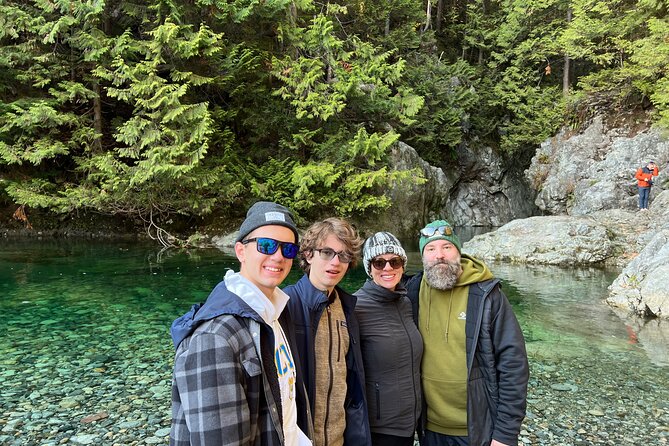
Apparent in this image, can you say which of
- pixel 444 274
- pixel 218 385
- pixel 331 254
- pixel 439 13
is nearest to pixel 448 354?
pixel 444 274

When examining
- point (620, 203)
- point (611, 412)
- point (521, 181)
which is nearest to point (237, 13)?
point (611, 412)

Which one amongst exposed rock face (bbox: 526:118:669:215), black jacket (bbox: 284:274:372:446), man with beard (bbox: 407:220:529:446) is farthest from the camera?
exposed rock face (bbox: 526:118:669:215)

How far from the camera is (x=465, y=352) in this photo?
268 cm

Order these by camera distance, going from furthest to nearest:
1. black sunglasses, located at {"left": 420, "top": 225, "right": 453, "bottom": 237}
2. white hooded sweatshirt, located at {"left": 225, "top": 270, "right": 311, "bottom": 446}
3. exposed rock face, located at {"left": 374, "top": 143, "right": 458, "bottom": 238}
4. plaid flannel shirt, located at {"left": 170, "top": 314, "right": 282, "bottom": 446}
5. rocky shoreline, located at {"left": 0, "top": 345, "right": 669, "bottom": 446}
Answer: exposed rock face, located at {"left": 374, "top": 143, "right": 458, "bottom": 238}
rocky shoreline, located at {"left": 0, "top": 345, "right": 669, "bottom": 446}
black sunglasses, located at {"left": 420, "top": 225, "right": 453, "bottom": 237}
white hooded sweatshirt, located at {"left": 225, "top": 270, "right": 311, "bottom": 446}
plaid flannel shirt, located at {"left": 170, "top": 314, "right": 282, "bottom": 446}

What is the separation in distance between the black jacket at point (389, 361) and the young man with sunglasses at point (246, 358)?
76cm

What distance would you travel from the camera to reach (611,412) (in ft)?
15.2

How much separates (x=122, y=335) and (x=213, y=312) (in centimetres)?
636

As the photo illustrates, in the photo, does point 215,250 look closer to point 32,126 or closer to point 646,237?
point 32,126

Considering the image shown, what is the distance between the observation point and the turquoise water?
4.44 meters

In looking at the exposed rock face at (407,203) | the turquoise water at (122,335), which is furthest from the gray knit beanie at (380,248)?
the exposed rock face at (407,203)

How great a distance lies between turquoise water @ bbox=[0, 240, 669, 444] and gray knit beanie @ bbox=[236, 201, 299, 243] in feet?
10.4

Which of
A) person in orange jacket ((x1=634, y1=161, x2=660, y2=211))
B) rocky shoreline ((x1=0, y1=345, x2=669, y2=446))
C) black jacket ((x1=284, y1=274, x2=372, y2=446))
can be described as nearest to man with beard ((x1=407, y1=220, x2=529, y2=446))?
black jacket ((x1=284, y1=274, x2=372, y2=446))

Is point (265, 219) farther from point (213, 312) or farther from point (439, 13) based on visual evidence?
point (439, 13)

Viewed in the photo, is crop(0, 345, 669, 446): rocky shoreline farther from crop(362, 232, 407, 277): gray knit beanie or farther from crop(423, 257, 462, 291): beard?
crop(362, 232, 407, 277): gray knit beanie
